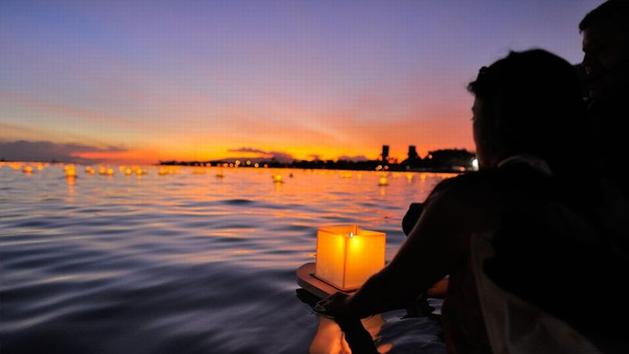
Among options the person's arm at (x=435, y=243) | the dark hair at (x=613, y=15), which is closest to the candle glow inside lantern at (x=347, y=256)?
the person's arm at (x=435, y=243)

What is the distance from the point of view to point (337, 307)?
2.01 metres

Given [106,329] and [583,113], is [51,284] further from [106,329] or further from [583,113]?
[583,113]

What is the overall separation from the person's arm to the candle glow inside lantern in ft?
4.96

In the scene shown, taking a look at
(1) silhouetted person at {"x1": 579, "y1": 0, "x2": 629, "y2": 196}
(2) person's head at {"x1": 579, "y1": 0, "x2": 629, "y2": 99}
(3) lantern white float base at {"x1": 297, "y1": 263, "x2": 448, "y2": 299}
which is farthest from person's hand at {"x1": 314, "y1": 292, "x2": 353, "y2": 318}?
(2) person's head at {"x1": 579, "y1": 0, "x2": 629, "y2": 99}

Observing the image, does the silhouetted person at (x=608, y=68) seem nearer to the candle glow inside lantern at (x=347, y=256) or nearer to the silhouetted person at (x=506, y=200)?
the silhouetted person at (x=506, y=200)

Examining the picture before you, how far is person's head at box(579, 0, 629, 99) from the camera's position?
7.72 feet

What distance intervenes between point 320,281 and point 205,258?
12.2 feet

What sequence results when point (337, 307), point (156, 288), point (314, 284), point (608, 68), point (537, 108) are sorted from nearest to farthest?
point (537, 108) → point (337, 307) → point (608, 68) → point (314, 284) → point (156, 288)

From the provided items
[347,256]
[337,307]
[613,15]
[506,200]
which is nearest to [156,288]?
[347,256]

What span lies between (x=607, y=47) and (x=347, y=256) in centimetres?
225

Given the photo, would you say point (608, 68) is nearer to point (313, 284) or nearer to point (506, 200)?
point (506, 200)

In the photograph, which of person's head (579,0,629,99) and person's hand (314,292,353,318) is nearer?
person's hand (314,292,353,318)

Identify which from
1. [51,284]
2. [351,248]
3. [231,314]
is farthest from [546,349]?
[51,284]

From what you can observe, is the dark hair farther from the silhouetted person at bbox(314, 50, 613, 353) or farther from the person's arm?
the person's arm
